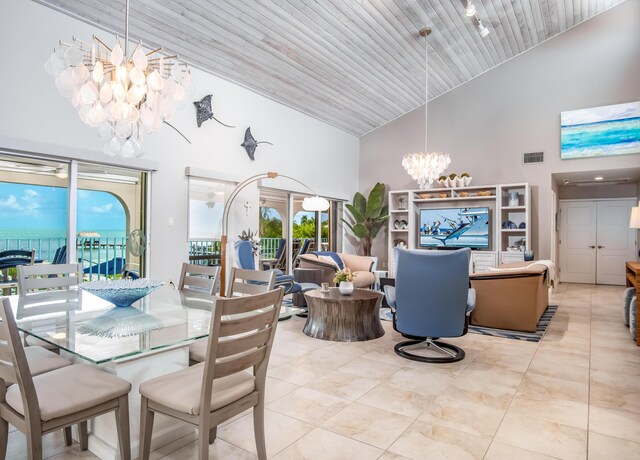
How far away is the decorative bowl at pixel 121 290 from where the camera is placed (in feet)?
7.53

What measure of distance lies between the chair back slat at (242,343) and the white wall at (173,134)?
3569 millimetres

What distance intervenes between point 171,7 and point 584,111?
6982 millimetres

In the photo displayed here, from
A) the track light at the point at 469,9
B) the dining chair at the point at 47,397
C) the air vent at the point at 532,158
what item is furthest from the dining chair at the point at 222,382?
the air vent at the point at 532,158

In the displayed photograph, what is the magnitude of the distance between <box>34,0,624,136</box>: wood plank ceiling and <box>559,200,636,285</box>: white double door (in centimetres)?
410

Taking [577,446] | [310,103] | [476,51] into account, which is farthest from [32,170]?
[476,51]

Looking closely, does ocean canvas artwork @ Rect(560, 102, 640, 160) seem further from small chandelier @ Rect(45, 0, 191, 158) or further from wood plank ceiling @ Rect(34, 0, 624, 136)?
small chandelier @ Rect(45, 0, 191, 158)

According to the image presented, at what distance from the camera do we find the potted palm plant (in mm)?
8844

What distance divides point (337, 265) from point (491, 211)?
12.1 ft

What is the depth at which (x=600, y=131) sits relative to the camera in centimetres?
699

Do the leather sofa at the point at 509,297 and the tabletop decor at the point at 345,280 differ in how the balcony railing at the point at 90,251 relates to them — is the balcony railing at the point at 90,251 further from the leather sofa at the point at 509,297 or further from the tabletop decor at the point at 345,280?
the leather sofa at the point at 509,297

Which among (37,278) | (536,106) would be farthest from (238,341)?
(536,106)

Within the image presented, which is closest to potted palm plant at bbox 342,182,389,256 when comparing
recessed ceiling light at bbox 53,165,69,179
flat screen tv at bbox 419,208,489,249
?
flat screen tv at bbox 419,208,489,249

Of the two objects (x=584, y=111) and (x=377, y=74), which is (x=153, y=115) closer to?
(x=377, y=74)

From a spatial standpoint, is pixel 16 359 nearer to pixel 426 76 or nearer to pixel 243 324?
pixel 243 324
